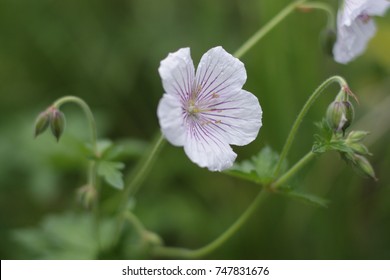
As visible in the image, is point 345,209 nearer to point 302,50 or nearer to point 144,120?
point 302,50

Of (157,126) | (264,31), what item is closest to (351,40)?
Result: (264,31)

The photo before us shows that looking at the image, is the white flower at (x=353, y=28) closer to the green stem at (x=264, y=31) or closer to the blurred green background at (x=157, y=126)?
the green stem at (x=264, y=31)

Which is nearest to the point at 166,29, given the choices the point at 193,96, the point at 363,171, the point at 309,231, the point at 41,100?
the point at 41,100

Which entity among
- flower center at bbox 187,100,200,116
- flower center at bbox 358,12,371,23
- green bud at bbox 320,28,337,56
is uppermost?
flower center at bbox 358,12,371,23

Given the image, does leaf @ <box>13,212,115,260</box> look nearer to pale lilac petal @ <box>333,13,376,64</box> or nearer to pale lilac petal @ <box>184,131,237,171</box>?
pale lilac petal @ <box>184,131,237,171</box>

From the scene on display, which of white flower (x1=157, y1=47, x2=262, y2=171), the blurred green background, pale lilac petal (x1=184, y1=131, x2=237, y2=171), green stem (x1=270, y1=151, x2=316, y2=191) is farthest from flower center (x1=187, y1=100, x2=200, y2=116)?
the blurred green background

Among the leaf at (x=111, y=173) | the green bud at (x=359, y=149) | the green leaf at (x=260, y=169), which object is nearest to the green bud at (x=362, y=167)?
the green bud at (x=359, y=149)
